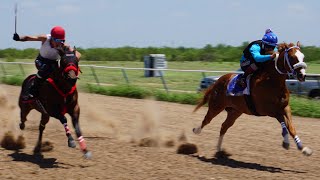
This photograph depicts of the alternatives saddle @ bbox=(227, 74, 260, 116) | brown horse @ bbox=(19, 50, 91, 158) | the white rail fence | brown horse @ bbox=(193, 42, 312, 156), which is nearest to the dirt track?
brown horse @ bbox=(19, 50, 91, 158)

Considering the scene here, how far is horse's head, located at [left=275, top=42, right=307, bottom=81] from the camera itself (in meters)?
8.55

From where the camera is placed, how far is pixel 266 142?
11.1m

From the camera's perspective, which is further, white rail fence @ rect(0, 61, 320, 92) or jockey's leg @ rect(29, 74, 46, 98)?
white rail fence @ rect(0, 61, 320, 92)

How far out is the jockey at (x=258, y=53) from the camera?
360 inches

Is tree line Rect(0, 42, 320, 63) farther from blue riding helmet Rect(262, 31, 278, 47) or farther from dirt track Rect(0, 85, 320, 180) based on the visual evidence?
blue riding helmet Rect(262, 31, 278, 47)

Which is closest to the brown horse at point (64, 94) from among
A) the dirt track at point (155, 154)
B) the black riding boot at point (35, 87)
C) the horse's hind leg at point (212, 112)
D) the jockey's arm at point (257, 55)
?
the black riding boot at point (35, 87)

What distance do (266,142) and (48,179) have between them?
16.2 ft

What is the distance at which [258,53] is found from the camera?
9195 millimetres

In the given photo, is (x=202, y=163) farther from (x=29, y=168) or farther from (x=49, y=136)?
(x=49, y=136)

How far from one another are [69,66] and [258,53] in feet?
9.60

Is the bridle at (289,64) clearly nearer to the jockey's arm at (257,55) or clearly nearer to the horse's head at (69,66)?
the jockey's arm at (257,55)

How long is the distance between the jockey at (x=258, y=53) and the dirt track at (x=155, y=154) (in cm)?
139

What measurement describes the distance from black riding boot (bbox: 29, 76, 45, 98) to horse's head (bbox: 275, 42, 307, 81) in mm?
3668

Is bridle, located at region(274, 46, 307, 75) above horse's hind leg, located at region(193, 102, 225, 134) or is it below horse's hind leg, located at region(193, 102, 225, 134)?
above
